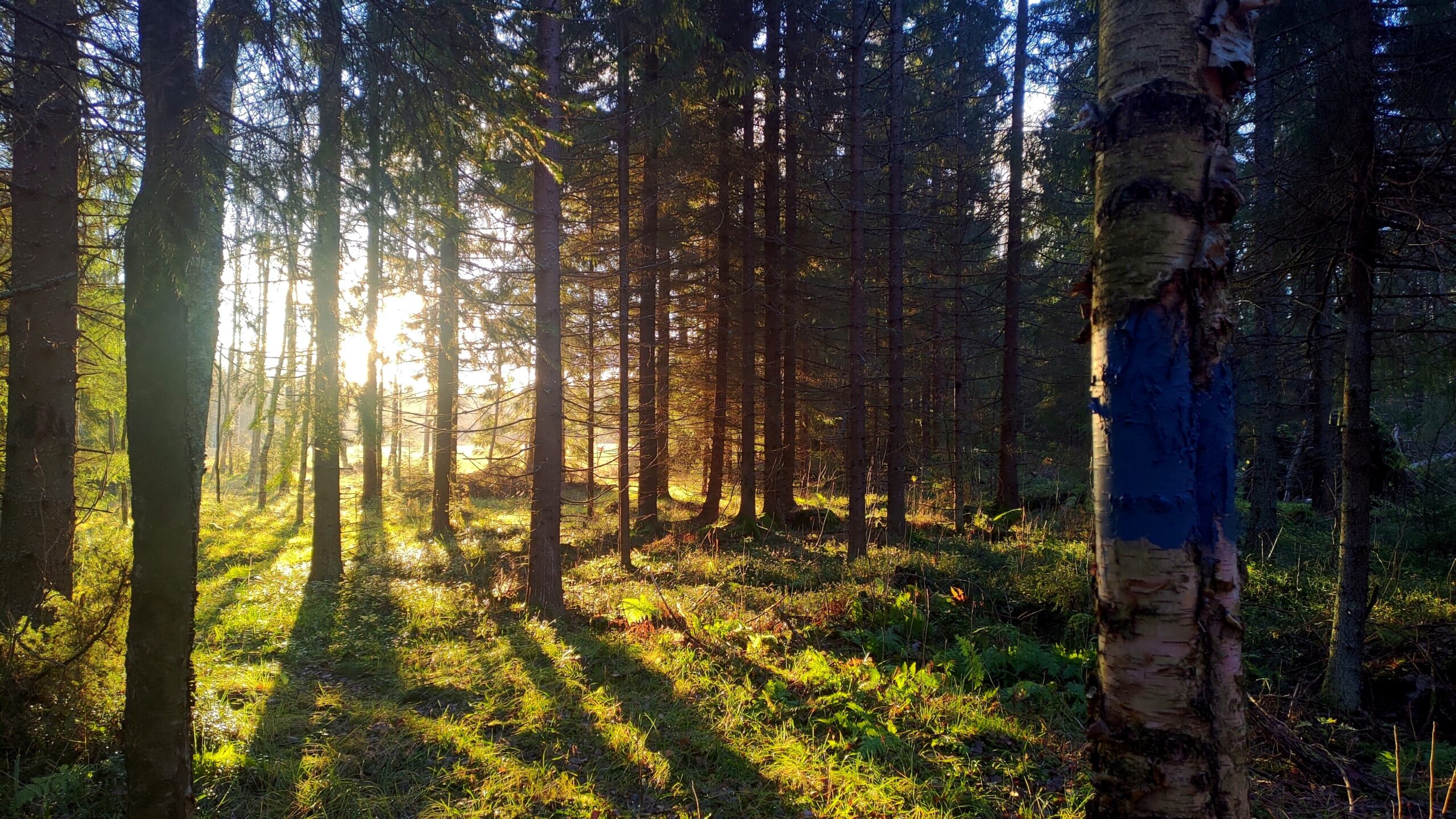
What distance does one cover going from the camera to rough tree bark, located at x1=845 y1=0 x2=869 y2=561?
9.56 metres

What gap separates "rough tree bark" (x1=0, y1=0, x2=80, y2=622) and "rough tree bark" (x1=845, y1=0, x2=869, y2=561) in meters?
8.79

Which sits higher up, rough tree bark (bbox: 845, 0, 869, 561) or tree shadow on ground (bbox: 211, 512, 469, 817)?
rough tree bark (bbox: 845, 0, 869, 561)

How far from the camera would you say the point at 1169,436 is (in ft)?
5.76

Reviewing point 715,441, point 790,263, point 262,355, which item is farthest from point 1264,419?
point 262,355

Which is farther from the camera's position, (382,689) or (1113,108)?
(382,689)

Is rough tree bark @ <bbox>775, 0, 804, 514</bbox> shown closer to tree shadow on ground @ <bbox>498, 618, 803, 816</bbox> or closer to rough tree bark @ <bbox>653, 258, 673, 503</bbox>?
rough tree bark @ <bbox>653, 258, 673, 503</bbox>

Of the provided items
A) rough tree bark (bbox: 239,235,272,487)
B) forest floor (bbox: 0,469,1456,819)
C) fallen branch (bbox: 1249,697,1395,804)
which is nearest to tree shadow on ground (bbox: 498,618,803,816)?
forest floor (bbox: 0,469,1456,819)

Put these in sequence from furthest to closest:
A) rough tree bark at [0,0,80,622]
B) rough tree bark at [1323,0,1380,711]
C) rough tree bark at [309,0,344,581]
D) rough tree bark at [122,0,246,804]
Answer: rough tree bark at [0,0,80,622], rough tree bark at [1323,0,1380,711], rough tree bark at [309,0,344,581], rough tree bark at [122,0,246,804]

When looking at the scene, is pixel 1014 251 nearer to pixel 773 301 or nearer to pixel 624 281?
pixel 773 301

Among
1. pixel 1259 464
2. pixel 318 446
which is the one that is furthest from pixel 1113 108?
pixel 1259 464

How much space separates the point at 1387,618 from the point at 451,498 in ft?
55.6

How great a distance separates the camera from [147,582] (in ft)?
8.73

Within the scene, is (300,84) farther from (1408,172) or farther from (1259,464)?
(1259,464)

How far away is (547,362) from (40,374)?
14.4 feet
